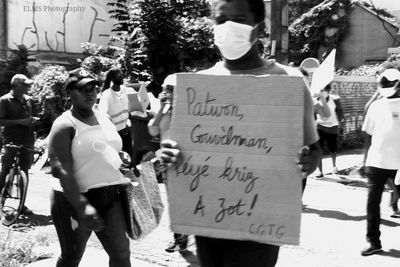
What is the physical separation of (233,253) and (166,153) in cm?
56

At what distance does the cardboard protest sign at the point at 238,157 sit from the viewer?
259 cm

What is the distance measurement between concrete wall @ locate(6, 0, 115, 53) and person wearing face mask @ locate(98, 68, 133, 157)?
1410 cm

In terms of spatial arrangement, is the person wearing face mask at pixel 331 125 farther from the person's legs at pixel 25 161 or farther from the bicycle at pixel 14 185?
the bicycle at pixel 14 185

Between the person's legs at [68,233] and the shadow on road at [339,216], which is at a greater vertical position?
the person's legs at [68,233]

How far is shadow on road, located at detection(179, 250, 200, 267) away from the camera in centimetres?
572

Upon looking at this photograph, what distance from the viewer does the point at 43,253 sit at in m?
5.93

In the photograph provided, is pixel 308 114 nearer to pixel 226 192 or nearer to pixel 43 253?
pixel 226 192

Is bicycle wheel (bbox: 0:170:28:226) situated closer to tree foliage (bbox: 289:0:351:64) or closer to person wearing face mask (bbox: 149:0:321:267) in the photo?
person wearing face mask (bbox: 149:0:321:267)

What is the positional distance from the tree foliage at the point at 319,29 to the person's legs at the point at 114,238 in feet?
70.4

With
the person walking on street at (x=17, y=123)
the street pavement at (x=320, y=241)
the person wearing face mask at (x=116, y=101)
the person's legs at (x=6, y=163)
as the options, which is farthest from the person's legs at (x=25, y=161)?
the person wearing face mask at (x=116, y=101)

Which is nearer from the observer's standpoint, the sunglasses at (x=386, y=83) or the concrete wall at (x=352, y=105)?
the sunglasses at (x=386, y=83)

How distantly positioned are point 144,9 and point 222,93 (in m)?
12.6

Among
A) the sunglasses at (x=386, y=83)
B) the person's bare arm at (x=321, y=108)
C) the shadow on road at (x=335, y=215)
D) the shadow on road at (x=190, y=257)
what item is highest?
the sunglasses at (x=386, y=83)

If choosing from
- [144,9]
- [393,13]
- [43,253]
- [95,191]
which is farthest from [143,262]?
[393,13]
